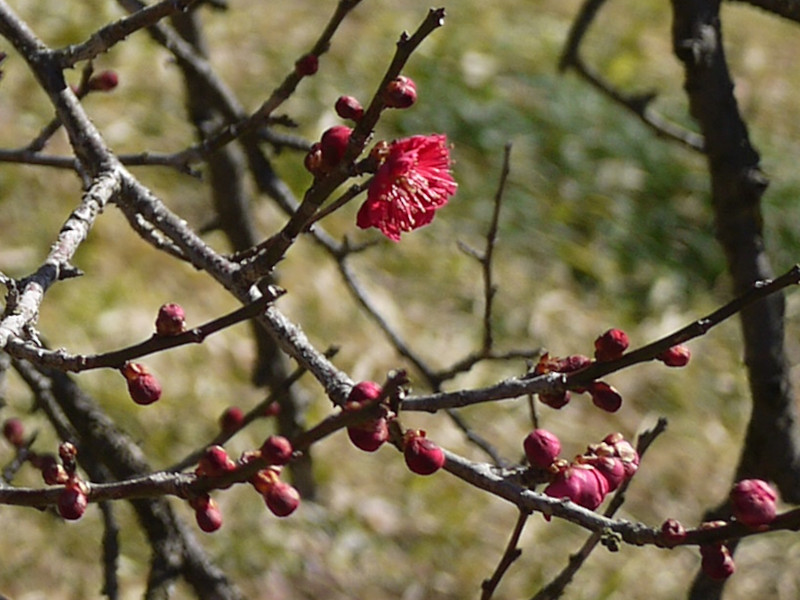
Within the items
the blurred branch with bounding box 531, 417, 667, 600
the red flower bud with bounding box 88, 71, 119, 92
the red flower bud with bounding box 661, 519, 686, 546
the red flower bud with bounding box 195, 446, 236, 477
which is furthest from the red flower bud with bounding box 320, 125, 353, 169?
the red flower bud with bounding box 88, 71, 119, 92

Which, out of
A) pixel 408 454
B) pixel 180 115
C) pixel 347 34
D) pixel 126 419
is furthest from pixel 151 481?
pixel 347 34

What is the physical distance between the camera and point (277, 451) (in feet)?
2.70

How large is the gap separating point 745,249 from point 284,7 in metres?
4.35

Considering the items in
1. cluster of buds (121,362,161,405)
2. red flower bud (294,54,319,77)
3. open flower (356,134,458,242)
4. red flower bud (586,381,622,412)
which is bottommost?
red flower bud (586,381,622,412)

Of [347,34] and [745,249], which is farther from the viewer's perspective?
[347,34]

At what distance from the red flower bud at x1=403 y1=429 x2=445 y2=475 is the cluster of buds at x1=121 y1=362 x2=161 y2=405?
0.23m

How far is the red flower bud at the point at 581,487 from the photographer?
941 mm

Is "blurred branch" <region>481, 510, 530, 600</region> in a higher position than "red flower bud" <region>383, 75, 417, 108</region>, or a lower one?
lower

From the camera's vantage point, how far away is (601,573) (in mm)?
3459

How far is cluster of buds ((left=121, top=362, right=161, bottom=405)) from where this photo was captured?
3.33ft

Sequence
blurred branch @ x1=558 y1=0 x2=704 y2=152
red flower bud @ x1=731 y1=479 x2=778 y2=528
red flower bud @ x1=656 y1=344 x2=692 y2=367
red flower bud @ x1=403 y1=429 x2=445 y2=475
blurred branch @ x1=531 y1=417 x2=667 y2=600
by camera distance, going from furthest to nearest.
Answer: blurred branch @ x1=558 y1=0 x2=704 y2=152, blurred branch @ x1=531 y1=417 x2=667 y2=600, red flower bud @ x1=656 y1=344 x2=692 y2=367, red flower bud @ x1=403 y1=429 x2=445 y2=475, red flower bud @ x1=731 y1=479 x2=778 y2=528

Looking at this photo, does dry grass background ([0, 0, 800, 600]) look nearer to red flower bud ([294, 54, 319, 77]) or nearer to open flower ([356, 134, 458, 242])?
red flower bud ([294, 54, 319, 77])

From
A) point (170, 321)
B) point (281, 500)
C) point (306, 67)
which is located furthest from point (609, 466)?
point (306, 67)

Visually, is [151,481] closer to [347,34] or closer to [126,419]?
[126,419]
